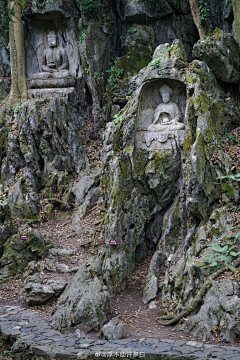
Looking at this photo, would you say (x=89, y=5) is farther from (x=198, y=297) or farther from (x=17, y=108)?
(x=198, y=297)

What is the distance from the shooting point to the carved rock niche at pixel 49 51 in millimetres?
16156

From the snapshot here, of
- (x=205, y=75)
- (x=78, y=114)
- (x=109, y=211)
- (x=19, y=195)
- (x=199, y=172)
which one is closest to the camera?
(x=199, y=172)

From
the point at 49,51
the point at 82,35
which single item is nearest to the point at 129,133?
the point at 82,35

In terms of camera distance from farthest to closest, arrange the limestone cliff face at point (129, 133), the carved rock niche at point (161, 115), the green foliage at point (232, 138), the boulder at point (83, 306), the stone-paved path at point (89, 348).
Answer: the green foliage at point (232, 138)
the carved rock niche at point (161, 115)
the limestone cliff face at point (129, 133)
the boulder at point (83, 306)
the stone-paved path at point (89, 348)

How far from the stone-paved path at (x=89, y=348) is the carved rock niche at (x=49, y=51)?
461 inches

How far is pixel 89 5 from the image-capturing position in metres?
16.0

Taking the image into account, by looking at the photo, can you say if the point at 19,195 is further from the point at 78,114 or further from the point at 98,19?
the point at 98,19

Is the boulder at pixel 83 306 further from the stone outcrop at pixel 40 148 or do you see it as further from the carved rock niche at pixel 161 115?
the stone outcrop at pixel 40 148

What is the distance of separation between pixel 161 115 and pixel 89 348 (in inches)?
288

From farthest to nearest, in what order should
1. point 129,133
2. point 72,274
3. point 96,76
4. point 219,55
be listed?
point 96,76
point 219,55
point 129,133
point 72,274

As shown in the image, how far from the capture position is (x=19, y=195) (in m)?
12.6

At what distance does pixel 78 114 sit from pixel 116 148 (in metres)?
5.61

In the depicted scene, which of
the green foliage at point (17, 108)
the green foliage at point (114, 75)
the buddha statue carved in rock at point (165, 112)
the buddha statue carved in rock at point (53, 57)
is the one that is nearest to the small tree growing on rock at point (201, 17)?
the green foliage at point (114, 75)

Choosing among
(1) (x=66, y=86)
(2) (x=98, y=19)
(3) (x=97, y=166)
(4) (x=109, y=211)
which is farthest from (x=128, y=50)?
(4) (x=109, y=211)
